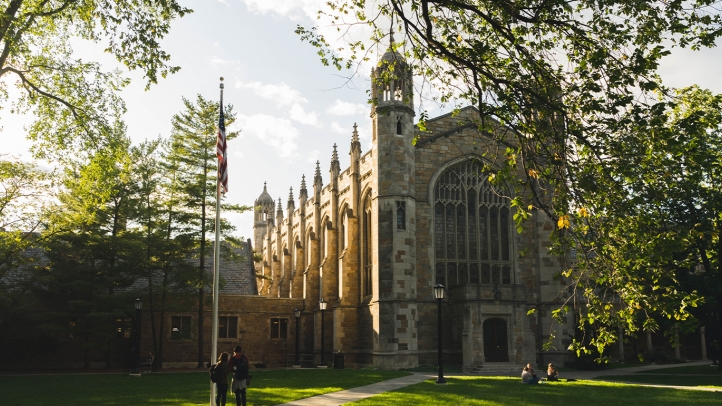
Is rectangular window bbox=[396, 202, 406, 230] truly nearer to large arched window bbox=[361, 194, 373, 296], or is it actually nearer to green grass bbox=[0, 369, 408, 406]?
large arched window bbox=[361, 194, 373, 296]

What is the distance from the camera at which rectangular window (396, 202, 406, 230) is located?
29703 mm

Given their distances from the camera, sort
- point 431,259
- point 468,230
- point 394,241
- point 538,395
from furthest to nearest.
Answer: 1. point 468,230
2. point 431,259
3. point 394,241
4. point 538,395

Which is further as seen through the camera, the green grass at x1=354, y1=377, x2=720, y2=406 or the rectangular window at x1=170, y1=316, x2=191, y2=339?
the rectangular window at x1=170, y1=316, x2=191, y2=339

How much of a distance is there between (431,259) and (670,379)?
37.2 ft

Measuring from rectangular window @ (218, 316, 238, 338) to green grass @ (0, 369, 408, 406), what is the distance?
9.55 metres

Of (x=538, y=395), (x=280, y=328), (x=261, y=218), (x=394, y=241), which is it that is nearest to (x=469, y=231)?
(x=394, y=241)

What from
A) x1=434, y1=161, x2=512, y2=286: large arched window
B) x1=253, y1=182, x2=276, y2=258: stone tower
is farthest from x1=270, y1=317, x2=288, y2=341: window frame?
x1=253, y1=182, x2=276, y2=258: stone tower

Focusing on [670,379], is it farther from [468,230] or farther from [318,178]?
[318,178]

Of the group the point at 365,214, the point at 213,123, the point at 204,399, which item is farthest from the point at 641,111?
the point at 213,123

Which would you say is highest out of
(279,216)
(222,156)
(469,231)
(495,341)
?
(279,216)

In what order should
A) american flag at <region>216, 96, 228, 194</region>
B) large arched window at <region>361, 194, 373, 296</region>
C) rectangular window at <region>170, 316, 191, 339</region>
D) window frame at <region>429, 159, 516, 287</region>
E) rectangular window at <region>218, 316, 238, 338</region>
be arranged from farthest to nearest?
1. rectangular window at <region>218, 316, 238, 338</region>
2. rectangular window at <region>170, 316, 191, 339</region>
3. large arched window at <region>361, 194, 373, 296</region>
4. window frame at <region>429, 159, 516, 287</region>
5. american flag at <region>216, 96, 228, 194</region>

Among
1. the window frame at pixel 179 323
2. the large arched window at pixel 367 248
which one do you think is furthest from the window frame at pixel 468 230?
the window frame at pixel 179 323

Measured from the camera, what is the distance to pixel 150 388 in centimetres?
2077

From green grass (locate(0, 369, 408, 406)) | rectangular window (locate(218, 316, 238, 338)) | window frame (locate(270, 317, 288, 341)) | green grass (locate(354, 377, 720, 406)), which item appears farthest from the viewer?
window frame (locate(270, 317, 288, 341))
